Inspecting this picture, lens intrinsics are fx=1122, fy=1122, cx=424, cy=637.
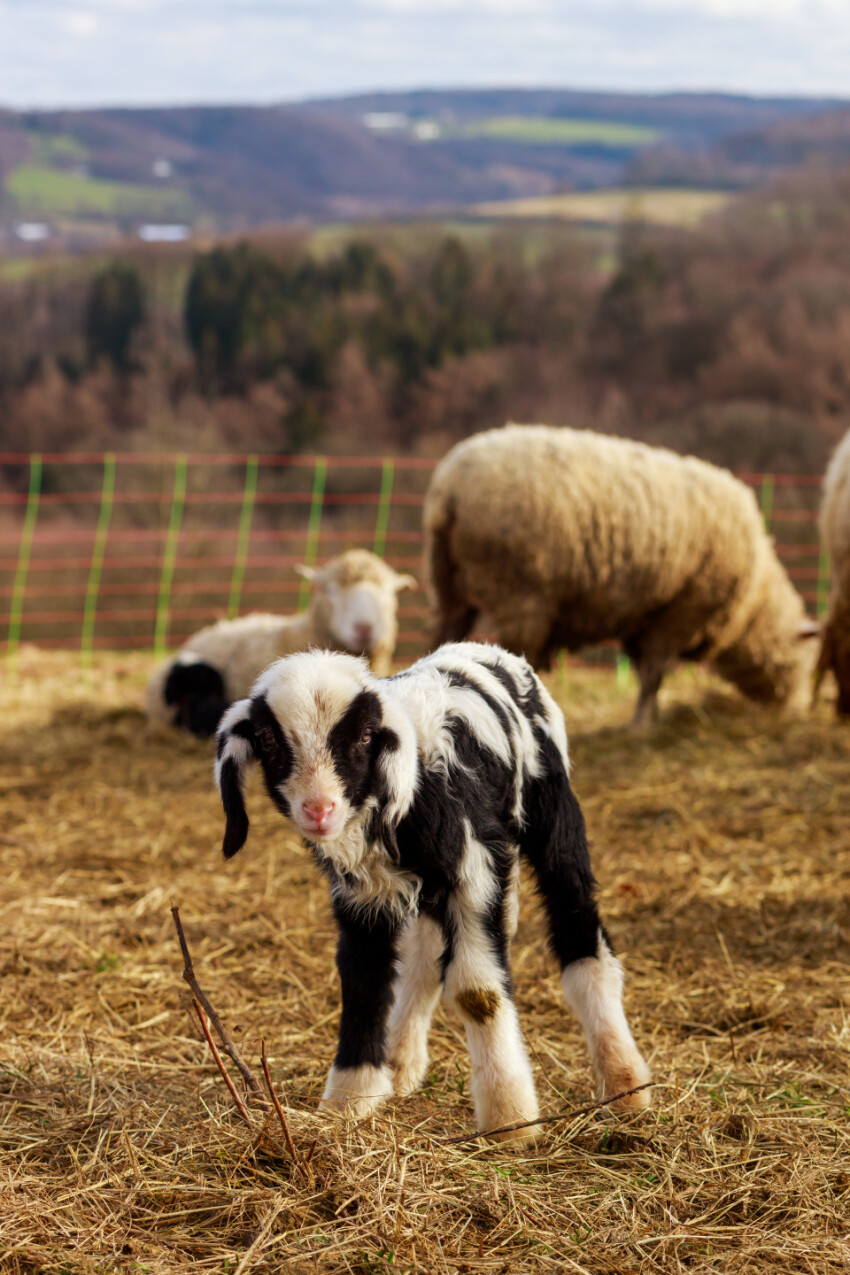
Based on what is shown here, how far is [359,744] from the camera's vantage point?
2.65 meters

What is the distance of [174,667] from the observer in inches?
323

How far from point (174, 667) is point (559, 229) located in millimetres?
32126

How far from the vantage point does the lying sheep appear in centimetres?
792

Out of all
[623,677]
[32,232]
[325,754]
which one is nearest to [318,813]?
[325,754]

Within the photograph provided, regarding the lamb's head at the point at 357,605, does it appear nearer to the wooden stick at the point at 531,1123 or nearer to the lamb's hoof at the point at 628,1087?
the lamb's hoof at the point at 628,1087

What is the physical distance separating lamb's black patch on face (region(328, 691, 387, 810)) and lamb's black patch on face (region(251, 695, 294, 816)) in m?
0.12

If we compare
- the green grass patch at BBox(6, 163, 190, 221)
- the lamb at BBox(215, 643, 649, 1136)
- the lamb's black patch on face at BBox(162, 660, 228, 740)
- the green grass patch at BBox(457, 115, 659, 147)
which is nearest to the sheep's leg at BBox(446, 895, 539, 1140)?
the lamb at BBox(215, 643, 649, 1136)

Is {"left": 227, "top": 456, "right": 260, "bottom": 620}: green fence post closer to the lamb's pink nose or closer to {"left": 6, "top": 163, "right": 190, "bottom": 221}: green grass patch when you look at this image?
the lamb's pink nose

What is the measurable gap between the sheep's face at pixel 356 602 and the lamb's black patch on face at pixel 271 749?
4.24m

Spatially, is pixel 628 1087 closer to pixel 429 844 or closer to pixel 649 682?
pixel 429 844

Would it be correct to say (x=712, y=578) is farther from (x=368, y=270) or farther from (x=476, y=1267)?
(x=368, y=270)

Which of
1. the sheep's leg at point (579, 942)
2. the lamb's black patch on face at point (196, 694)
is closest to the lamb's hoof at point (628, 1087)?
A: the sheep's leg at point (579, 942)

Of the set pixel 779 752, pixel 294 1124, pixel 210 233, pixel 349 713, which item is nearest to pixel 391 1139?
pixel 294 1124

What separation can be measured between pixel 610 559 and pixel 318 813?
18.9 ft
